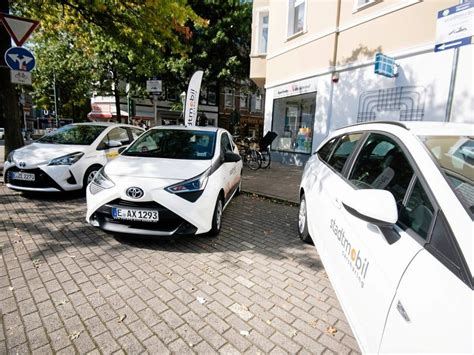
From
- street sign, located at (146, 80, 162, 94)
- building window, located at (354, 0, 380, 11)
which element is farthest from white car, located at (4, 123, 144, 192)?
building window, located at (354, 0, 380, 11)

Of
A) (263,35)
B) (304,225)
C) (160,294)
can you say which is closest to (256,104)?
(263,35)

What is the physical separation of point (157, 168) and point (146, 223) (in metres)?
0.75

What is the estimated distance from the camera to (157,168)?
149 inches

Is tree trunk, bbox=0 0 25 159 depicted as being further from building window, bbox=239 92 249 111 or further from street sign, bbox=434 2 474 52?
building window, bbox=239 92 249 111

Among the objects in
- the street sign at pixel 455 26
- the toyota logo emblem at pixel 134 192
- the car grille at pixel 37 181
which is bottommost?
the car grille at pixel 37 181

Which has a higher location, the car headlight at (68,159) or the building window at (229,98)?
the building window at (229,98)

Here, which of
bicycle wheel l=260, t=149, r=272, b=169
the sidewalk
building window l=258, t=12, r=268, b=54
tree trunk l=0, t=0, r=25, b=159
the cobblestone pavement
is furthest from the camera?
building window l=258, t=12, r=268, b=54

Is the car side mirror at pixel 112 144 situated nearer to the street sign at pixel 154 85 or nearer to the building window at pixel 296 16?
the street sign at pixel 154 85

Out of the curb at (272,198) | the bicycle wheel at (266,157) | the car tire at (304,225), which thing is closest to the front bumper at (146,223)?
the car tire at (304,225)

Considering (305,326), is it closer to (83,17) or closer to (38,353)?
(38,353)

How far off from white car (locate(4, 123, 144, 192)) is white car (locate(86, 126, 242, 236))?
1811 millimetres

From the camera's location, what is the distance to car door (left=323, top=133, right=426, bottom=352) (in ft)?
4.91

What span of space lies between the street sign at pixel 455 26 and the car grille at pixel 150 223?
387 cm

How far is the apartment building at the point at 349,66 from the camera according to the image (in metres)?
7.22
